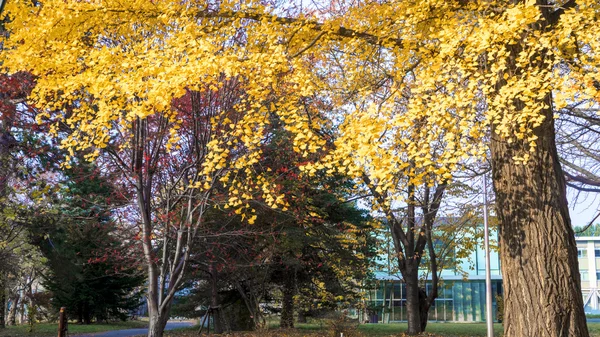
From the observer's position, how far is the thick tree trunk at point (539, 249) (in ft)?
22.2

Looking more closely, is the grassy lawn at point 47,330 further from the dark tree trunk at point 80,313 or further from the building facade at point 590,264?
the building facade at point 590,264

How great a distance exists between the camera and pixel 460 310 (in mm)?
45000

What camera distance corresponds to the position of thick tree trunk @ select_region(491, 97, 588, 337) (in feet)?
22.2

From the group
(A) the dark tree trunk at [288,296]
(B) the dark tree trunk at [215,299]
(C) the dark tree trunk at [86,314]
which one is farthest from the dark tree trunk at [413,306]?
(C) the dark tree trunk at [86,314]

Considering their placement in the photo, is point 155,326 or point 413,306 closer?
point 155,326

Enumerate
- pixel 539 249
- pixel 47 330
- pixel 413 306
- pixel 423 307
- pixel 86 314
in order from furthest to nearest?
pixel 86 314 < pixel 47 330 < pixel 423 307 < pixel 413 306 < pixel 539 249

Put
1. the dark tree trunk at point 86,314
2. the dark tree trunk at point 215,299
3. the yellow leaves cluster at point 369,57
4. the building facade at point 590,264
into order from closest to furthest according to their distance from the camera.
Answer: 1. the yellow leaves cluster at point 369,57
2. the dark tree trunk at point 215,299
3. the dark tree trunk at point 86,314
4. the building facade at point 590,264

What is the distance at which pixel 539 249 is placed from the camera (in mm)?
6879

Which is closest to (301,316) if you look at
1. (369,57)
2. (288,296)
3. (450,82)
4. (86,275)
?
(288,296)

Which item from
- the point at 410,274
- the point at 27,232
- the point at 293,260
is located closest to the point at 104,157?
the point at 27,232

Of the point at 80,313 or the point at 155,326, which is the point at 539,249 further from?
the point at 80,313

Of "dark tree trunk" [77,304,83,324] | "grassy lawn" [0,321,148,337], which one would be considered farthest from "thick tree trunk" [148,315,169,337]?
"dark tree trunk" [77,304,83,324]

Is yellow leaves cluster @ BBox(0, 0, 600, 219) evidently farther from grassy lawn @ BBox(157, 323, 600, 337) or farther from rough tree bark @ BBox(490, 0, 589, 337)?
grassy lawn @ BBox(157, 323, 600, 337)

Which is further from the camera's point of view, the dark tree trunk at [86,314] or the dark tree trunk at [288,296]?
the dark tree trunk at [86,314]
